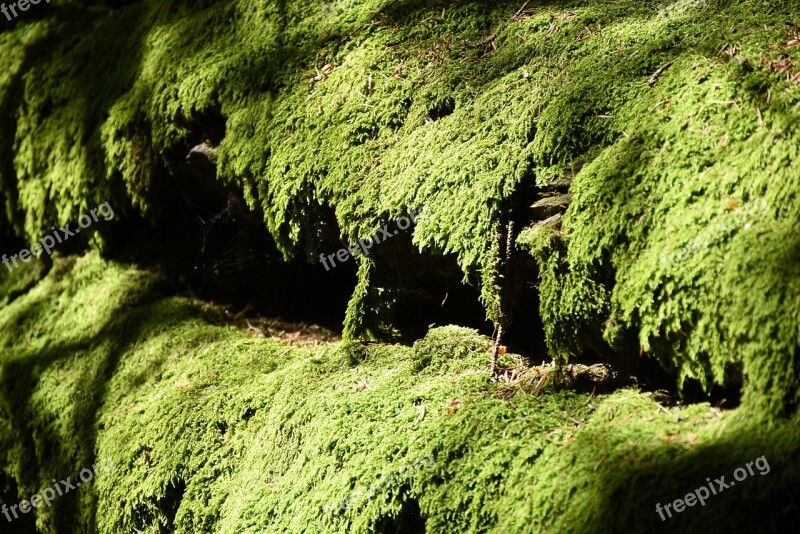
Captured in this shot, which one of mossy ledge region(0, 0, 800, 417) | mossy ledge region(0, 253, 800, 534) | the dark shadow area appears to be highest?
mossy ledge region(0, 0, 800, 417)

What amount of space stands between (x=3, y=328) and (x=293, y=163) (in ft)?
9.73

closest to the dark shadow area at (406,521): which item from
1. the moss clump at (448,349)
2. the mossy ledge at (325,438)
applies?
the mossy ledge at (325,438)

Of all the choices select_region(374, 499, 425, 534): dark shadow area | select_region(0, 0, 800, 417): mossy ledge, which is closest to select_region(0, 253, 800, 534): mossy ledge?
select_region(374, 499, 425, 534): dark shadow area

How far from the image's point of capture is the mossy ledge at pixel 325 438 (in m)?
2.04

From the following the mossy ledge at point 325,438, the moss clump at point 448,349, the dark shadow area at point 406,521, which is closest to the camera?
the mossy ledge at point 325,438

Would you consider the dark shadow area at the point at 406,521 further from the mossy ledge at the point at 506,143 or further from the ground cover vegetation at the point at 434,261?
the mossy ledge at the point at 506,143

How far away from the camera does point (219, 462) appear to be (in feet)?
10.6

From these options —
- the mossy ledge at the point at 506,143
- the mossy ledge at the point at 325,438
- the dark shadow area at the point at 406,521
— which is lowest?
the dark shadow area at the point at 406,521

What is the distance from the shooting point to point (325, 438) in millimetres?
2859

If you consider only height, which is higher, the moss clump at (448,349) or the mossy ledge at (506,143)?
the mossy ledge at (506,143)

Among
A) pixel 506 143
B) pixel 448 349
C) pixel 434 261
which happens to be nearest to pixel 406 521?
pixel 448 349

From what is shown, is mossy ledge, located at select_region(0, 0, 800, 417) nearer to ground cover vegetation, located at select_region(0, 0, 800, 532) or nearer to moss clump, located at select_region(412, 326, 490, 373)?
ground cover vegetation, located at select_region(0, 0, 800, 532)

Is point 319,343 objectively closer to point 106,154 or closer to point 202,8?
point 106,154

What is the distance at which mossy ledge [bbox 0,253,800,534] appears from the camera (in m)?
2.04
